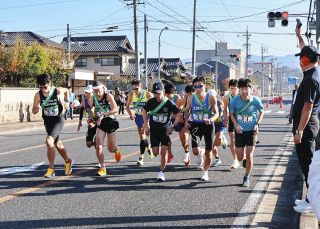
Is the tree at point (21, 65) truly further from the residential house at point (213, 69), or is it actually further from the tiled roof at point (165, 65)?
the residential house at point (213, 69)

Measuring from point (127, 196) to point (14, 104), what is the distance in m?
17.4

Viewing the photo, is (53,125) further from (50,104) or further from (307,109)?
(307,109)

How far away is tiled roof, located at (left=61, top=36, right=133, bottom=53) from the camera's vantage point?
2210 inches

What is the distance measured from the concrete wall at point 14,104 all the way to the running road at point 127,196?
1215 centimetres

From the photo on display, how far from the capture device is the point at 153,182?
7781mm

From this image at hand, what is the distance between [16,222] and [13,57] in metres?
25.0

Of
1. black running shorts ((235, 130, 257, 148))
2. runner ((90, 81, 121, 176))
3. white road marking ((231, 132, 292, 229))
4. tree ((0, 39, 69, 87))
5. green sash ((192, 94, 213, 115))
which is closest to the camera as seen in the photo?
white road marking ((231, 132, 292, 229))

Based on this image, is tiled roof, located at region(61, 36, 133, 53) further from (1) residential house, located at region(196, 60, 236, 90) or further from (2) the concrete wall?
(2) the concrete wall

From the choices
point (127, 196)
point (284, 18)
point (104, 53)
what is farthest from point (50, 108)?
point (104, 53)

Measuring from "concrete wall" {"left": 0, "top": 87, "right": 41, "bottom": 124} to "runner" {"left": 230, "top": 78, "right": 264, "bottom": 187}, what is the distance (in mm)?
16496

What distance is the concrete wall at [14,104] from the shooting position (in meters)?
21.9

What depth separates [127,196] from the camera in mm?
6711

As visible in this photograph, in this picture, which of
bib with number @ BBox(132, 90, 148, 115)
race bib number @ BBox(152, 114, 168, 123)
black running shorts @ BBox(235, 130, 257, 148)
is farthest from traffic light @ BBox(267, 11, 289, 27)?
black running shorts @ BBox(235, 130, 257, 148)

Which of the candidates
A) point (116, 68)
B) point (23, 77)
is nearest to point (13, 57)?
point (23, 77)
